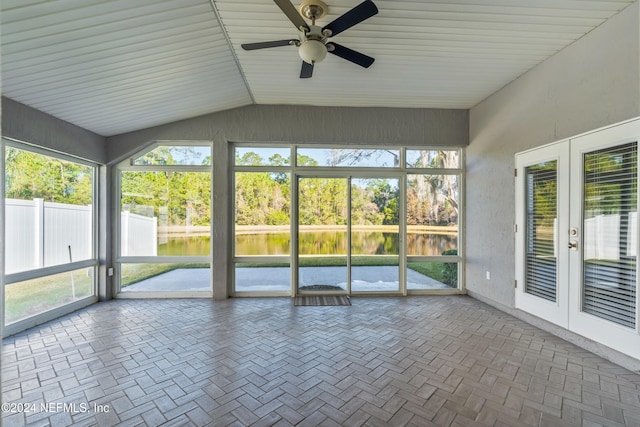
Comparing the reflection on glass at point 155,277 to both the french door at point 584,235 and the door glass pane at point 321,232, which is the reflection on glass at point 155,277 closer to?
the door glass pane at point 321,232

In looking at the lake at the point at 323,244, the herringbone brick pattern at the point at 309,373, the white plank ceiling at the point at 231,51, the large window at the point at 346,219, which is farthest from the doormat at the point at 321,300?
the white plank ceiling at the point at 231,51

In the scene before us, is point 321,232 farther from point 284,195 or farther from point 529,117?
point 529,117

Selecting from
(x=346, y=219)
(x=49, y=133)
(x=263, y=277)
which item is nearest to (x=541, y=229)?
(x=346, y=219)

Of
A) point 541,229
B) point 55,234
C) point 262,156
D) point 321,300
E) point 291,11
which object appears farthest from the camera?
point 262,156

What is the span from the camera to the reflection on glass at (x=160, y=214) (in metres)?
5.14

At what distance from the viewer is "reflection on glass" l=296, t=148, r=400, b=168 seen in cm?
529

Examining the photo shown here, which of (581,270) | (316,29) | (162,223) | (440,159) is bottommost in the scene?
(581,270)

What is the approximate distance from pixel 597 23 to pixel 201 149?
513 centimetres

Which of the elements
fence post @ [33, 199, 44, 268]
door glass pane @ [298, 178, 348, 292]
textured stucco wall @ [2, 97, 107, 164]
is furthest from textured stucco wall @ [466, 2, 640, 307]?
fence post @ [33, 199, 44, 268]

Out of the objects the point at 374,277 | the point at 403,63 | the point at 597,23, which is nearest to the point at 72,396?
the point at 374,277

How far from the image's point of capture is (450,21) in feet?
10.4

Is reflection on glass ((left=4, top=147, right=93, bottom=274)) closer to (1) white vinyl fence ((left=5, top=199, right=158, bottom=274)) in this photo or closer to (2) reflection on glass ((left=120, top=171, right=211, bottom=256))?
(1) white vinyl fence ((left=5, top=199, right=158, bottom=274))

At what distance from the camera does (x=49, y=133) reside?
4012 millimetres

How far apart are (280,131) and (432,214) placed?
2852 millimetres
